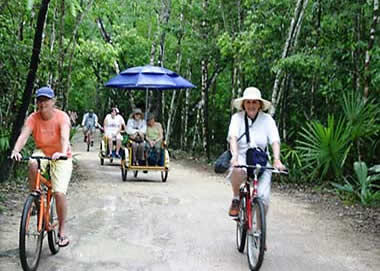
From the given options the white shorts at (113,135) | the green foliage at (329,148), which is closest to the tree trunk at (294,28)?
the green foliage at (329,148)

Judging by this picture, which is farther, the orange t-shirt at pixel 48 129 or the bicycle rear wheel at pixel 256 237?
the orange t-shirt at pixel 48 129

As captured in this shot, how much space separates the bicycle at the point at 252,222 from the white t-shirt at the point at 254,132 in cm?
35

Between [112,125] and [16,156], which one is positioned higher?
[16,156]

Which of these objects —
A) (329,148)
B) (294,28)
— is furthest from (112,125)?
(329,148)

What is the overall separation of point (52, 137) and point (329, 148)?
739cm

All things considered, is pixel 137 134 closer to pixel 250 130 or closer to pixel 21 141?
pixel 250 130

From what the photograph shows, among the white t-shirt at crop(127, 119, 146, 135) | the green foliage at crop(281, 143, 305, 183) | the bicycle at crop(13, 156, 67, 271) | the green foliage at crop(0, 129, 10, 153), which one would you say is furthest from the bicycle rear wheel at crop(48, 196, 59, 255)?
the green foliage at crop(281, 143, 305, 183)

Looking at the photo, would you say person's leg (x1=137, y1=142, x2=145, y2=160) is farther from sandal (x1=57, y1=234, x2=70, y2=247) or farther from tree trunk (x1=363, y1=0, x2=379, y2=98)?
sandal (x1=57, y1=234, x2=70, y2=247)

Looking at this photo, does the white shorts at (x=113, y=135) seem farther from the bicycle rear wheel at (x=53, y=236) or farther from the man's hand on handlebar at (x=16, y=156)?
the man's hand on handlebar at (x=16, y=156)

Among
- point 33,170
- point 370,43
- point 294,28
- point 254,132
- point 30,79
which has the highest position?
point 294,28

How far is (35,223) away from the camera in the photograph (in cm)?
577

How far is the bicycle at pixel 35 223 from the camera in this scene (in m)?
5.35

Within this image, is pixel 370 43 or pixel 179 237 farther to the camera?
pixel 370 43

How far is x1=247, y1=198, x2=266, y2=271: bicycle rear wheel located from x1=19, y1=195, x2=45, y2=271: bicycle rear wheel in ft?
6.93
